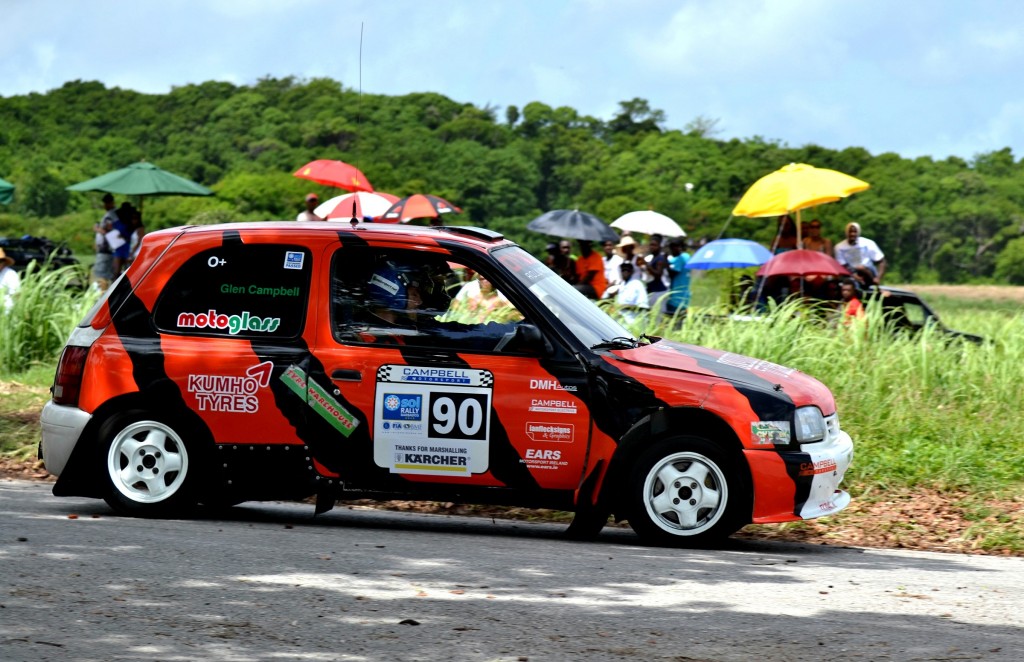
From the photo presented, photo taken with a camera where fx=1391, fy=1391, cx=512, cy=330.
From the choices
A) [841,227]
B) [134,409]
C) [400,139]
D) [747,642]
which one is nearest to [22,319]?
[134,409]

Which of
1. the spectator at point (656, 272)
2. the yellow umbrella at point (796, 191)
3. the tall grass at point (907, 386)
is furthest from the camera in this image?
the spectator at point (656, 272)

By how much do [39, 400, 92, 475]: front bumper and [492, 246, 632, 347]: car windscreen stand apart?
2595 mm

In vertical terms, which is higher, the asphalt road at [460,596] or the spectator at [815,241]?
the spectator at [815,241]

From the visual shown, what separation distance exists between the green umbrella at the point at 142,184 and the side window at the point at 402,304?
15.0 metres

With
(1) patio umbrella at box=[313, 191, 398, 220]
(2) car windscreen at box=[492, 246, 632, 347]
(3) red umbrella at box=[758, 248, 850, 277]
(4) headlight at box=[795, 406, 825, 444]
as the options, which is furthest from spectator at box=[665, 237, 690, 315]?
(4) headlight at box=[795, 406, 825, 444]

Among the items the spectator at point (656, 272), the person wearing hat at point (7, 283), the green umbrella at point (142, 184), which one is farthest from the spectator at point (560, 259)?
the green umbrella at point (142, 184)

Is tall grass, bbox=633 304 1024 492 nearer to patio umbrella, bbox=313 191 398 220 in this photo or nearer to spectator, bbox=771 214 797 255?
spectator, bbox=771 214 797 255

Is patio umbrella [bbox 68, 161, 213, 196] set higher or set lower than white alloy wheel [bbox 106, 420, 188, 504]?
higher

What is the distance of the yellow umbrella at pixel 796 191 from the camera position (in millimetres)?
16516

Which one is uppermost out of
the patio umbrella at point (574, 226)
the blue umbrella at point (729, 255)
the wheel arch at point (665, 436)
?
the patio umbrella at point (574, 226)

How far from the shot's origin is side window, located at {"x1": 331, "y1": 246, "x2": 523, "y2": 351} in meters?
7.79

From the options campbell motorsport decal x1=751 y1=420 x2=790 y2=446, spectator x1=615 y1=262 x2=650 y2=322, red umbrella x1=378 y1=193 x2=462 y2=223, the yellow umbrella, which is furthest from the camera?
red umbrella x1=378 y1=193 x2=462 y2=223

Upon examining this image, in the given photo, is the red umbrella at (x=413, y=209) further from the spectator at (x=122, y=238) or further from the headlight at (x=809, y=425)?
the headlight at (x=809, y=425)

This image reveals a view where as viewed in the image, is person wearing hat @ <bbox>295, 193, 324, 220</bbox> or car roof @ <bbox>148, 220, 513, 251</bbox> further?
person wearing hat @ <bbox>295, 193, 324, 220</bbox>
